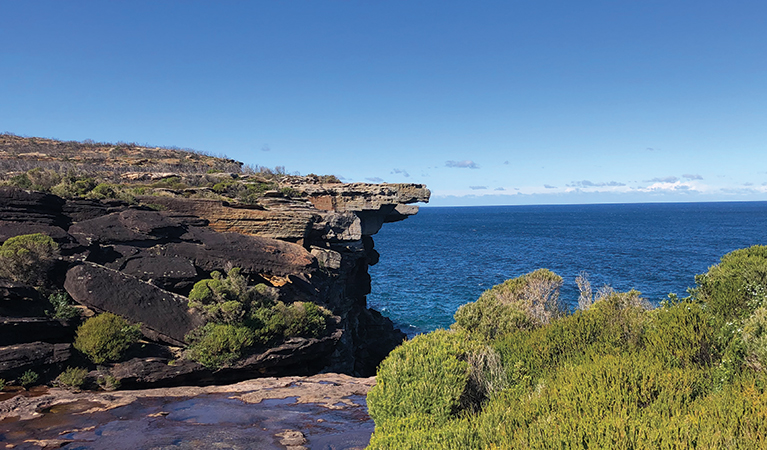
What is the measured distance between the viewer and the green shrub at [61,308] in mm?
13445

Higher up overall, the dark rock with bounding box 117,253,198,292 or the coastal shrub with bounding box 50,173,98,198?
the coastal shrub with bounding box 50,173,98,198

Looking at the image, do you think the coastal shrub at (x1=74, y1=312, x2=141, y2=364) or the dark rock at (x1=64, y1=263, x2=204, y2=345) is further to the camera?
the dark rock at (x1=64, y1=263, x2=204, y2=345)

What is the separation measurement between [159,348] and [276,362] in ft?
13.3

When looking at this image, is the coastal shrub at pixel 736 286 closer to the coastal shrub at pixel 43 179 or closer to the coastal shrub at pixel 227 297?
the coastal shrub at pixel 227 297

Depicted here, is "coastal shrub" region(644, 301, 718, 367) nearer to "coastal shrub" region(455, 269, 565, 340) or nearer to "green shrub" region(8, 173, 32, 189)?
"coastal shrub" region(455, 269, 565, 340)

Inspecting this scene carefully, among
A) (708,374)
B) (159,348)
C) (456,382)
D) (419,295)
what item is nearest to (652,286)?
(419,295)

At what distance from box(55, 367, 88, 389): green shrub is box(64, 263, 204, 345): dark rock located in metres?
2.50

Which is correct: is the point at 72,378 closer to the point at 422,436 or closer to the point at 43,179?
the point at 422,436

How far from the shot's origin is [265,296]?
17781 mm

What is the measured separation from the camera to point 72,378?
11.8 metres

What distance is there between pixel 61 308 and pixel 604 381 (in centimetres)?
1609

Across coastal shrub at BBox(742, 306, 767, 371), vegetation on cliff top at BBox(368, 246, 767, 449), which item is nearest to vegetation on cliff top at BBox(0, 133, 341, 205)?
vegetation on cliff top at BBox(368, 246, 767, 449)

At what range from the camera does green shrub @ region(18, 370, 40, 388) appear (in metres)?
11.4

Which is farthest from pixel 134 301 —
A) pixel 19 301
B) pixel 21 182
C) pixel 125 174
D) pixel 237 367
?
pixel 125 174
